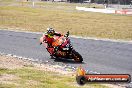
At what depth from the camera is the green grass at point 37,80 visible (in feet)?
→ 35.0

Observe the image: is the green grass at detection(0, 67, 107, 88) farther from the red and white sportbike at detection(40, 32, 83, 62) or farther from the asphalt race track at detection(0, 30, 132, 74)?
the red and white sportbike at detection(40, 32, 83, 62)

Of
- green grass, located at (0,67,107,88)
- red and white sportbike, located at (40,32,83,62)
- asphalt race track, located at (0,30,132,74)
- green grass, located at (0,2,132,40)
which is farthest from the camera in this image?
green grass, located at (0,2,132,40)

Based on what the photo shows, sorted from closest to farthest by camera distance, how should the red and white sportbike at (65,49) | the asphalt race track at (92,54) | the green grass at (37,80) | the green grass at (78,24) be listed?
the green grass at (37,80) < the asphalt race track at (92,54) < the red and white sportbike at (65,49) < the green grass at (78,24)

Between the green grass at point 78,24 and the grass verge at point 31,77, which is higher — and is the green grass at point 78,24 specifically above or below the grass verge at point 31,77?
below

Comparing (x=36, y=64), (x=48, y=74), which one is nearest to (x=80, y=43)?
(x=36, y=64)

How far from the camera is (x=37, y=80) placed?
37.5ft

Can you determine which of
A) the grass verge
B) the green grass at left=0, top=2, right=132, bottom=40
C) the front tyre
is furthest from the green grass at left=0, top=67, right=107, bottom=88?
the green grass at left=0, top=2, right=132, bottom=40

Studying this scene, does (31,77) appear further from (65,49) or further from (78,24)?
(78,24)

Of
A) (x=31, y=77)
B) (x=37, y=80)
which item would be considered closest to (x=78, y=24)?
(x=31, y=77)

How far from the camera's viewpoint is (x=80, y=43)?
22453 mm

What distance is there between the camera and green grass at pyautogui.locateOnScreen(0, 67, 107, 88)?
420 inches

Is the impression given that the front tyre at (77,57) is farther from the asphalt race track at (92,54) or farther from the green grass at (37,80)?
the green grass at (37,80)

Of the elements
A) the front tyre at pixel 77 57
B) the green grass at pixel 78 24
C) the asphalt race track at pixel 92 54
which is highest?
the front tyre at pixel 77 57

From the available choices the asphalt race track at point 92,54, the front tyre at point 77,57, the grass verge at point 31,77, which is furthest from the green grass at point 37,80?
the front tyre at point 77,57
